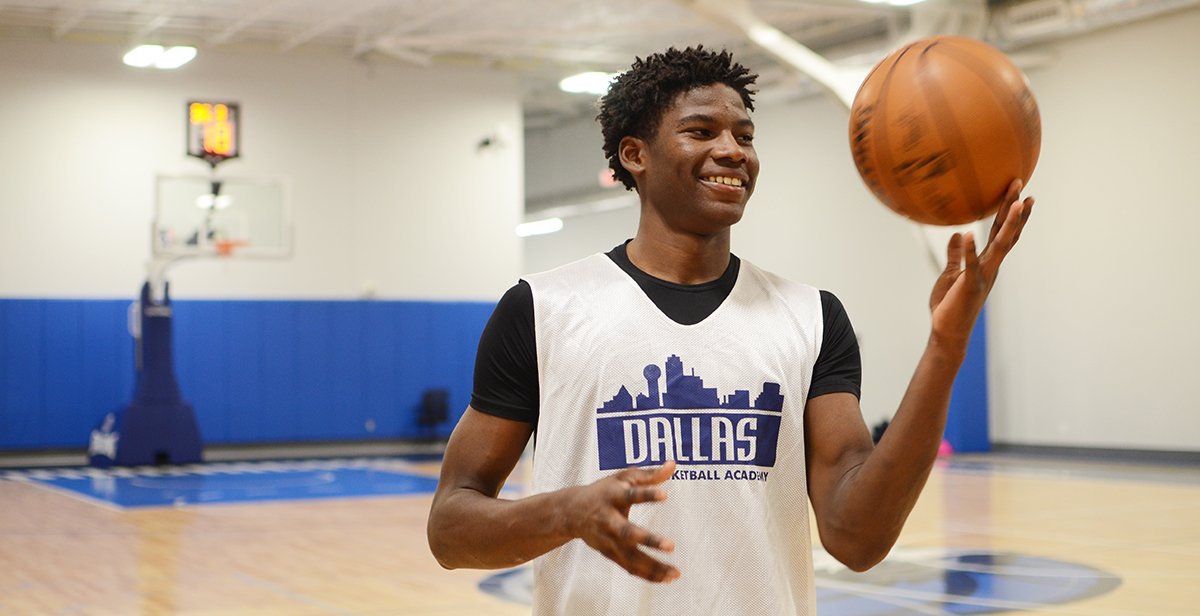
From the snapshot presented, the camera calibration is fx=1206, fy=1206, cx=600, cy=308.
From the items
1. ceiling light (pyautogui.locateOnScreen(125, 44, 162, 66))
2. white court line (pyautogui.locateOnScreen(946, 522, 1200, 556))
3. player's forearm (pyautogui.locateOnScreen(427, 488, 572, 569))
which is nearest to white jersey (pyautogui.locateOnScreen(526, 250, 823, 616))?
player's forearm (pyautogui.locateOnScreen(427, 488, 572, 569))

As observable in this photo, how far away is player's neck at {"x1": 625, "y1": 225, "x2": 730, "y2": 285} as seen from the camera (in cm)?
180

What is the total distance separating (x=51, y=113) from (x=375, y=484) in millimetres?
5270

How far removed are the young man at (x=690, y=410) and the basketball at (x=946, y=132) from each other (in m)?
Answer: 0.14

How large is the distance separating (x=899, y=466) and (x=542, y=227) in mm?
19529

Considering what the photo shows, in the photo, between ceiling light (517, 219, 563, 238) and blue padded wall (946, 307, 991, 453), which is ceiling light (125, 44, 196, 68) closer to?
blue padded wall (946, 307, 991, 453)

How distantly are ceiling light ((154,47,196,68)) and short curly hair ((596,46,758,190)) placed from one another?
33.9 ft

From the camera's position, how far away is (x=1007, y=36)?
37.7ft

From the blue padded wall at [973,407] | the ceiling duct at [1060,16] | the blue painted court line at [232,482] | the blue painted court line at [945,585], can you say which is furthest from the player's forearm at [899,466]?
the blue padded wall at [973,407]

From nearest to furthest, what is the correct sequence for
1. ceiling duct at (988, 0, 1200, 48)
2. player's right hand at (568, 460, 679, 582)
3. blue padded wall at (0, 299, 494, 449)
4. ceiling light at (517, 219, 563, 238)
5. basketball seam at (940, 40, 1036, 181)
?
player's right hand at (568, 460, 679, 582) < basketball seam at (940, 40, 1036, 181) < ceiling duct at (988, 0, 1200, 48) < blue padded wall at (0, 299, 494, 449) < ceiling light at (517, 219, 563, 238)

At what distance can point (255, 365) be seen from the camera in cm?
1249

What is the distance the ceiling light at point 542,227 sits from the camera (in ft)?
66.7

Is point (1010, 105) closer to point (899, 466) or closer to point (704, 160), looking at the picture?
point (704, 160)

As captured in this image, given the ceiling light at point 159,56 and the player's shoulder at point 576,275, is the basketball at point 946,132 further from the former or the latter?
the ceiling light at point 159,56

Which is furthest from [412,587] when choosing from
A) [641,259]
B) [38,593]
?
[641,259]
